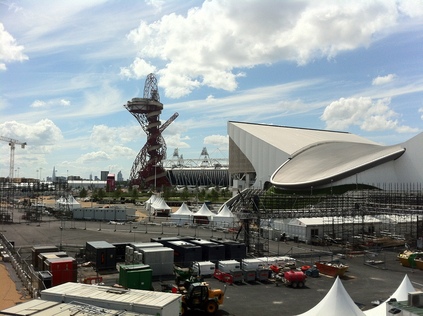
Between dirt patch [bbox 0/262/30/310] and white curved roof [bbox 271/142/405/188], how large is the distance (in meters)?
37.0

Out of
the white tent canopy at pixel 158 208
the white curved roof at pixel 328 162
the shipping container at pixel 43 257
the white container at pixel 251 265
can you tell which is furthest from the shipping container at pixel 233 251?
the white tent canopy at pixel 158 208

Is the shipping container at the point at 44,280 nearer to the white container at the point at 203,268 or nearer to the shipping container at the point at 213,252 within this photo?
the white container at the point at 203,268

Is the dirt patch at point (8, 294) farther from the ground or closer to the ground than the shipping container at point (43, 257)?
closer to the ground

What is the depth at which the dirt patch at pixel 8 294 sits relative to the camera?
15.3 m

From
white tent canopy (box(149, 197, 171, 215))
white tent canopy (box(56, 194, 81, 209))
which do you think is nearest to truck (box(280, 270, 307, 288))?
white tent canopy (box(149, 197, 171, 215))

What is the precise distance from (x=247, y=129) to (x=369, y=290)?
190 feet

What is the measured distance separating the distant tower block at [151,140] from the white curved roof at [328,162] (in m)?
48.6

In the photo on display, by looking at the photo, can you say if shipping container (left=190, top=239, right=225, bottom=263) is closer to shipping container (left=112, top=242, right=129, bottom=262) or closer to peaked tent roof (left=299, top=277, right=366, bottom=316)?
shipping container (left=112, top=242, right=129, bottom=262)

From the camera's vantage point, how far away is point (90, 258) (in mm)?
22938

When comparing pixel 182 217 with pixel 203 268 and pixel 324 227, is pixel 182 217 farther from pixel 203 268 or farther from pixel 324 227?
pixel 203 268

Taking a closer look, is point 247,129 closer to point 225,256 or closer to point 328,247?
point 328,247

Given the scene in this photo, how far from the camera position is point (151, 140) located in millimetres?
104250

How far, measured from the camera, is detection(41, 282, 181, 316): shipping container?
32.7ft

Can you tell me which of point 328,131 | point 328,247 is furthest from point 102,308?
point 328,131
